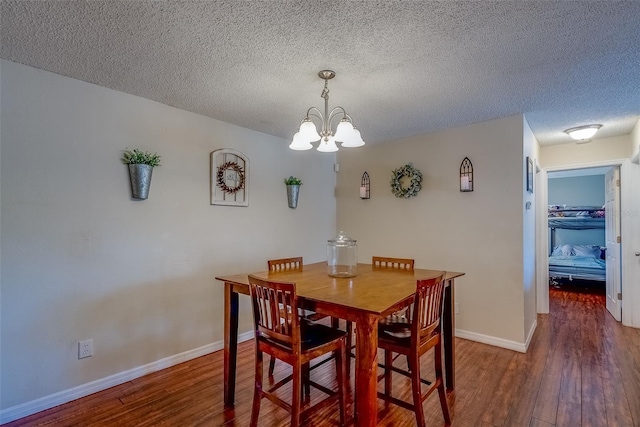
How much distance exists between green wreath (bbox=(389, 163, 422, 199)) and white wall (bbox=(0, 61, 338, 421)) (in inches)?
69.7

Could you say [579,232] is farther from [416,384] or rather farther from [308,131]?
[308,131]

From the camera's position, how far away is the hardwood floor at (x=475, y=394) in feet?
6.51

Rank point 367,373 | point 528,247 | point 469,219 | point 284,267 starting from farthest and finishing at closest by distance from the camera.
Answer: point 469,219 → point 528,247 → point 284,267 → point 367,373

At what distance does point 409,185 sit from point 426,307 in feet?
7.18

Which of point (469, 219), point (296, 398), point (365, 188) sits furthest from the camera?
point (365, 188)

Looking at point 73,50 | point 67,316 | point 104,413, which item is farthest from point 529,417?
point 73,50

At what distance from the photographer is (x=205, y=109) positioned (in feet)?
9.46

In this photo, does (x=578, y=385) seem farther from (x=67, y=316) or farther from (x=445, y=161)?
(x=67, y=316)

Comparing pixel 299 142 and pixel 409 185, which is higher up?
pixel 299 142

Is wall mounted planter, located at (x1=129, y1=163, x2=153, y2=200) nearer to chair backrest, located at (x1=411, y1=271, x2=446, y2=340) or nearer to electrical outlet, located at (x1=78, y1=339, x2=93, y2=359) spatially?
electrical outlet, located at (x1=78, y1=339, x2=93, y2=359)

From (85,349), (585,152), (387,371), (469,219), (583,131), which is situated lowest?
(387,371)

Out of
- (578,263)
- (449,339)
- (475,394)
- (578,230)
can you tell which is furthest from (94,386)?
(578,230)

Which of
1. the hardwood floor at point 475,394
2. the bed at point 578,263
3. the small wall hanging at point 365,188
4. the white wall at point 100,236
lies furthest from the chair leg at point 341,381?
the bed at point 578,263

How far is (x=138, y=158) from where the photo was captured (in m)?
2.46
